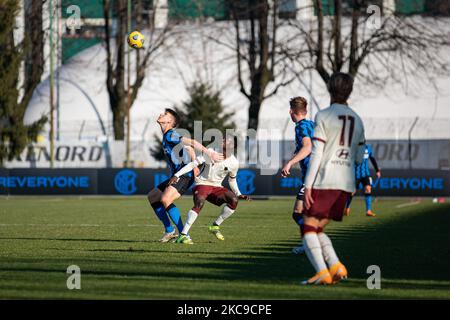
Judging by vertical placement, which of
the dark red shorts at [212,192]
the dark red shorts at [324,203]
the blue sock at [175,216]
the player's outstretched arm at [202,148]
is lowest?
the blue sock at [175,216]

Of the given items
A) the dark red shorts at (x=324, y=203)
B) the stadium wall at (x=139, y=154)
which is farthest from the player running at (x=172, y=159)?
the stadium wall at (x=139, y=154)

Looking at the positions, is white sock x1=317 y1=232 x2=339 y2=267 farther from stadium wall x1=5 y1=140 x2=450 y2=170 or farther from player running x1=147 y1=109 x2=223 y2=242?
stadium wall x1=5 y1=140 x2=450 y2=170

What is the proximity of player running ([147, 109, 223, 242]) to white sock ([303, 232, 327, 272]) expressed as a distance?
5.26 metres

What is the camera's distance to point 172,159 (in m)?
16.1

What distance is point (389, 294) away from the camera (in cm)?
981

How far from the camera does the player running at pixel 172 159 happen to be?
1589 cm

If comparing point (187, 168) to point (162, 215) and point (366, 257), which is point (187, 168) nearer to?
point (162, 215)

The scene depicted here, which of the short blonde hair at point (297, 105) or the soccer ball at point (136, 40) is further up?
the soccer ball at point (136, 40)

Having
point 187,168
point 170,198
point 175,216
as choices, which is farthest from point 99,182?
point 187,168

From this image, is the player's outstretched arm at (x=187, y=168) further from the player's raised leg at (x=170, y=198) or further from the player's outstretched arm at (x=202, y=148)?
the player's raised leg at (x=170, y=198)

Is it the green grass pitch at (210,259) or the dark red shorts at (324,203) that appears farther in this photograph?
the dark red shorts at (324,203)

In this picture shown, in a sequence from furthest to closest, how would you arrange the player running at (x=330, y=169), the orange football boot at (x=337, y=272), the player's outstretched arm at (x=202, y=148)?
the player's outstretched arm at (x=202, y=148)
the orange football boot at (x=337, y=272)
the player running at (x=330, y=169)

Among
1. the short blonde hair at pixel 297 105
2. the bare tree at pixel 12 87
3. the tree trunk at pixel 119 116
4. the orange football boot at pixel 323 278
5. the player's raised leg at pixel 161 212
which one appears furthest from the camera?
the tree trunk at pixel 119 116
